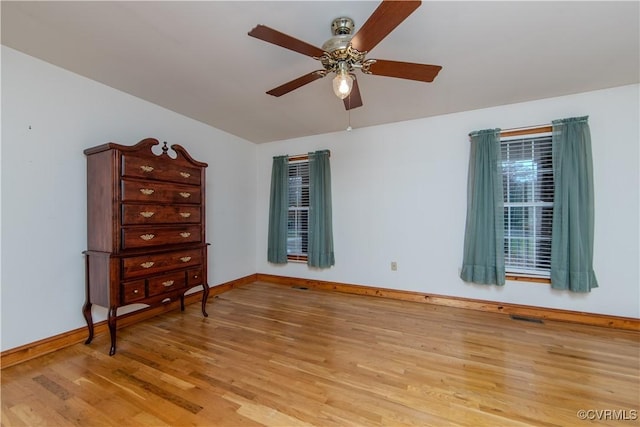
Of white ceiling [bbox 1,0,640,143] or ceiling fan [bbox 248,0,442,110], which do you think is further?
white ceiling [bbox 1,0,640,143]

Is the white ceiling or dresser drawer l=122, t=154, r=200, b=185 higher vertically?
the white ceiling

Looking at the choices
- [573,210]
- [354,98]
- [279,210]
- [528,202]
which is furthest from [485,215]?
[279,210]

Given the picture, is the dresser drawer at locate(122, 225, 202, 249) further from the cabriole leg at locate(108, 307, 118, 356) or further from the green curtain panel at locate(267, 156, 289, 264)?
the green curtain panel at locate(267, 156, 289, 264)

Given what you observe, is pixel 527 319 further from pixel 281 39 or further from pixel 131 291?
pixel 131 291

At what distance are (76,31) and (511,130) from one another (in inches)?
161

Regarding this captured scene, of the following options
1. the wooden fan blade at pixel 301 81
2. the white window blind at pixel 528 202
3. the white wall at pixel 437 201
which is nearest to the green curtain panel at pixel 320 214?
the white wall at pixel 437 201

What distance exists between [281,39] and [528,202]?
3.12 meters

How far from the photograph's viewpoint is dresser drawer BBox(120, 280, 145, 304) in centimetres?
221

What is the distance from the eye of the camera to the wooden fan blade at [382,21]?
1.20m

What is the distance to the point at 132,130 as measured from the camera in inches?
111

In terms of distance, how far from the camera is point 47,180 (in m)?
2.22

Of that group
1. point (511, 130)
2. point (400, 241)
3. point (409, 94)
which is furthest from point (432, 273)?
point (409, 94)

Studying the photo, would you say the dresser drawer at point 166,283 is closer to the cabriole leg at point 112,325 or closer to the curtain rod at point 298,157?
the cabriole leg at point 112,325

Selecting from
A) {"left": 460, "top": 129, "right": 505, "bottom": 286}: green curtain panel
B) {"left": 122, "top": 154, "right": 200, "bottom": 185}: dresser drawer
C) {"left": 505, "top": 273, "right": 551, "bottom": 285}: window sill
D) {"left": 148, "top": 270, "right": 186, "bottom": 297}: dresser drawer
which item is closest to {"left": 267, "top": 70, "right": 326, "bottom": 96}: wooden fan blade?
{"left": 122, "top": 154, "right": 200, "bottom": 185}: dresser drawer
